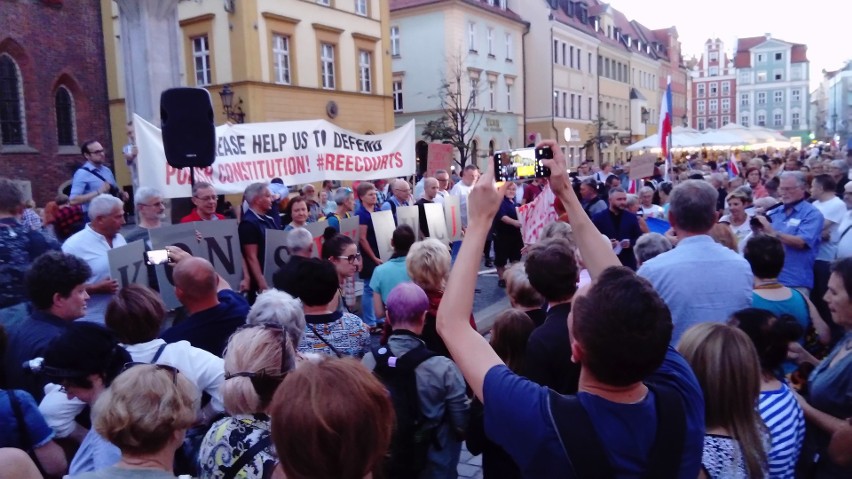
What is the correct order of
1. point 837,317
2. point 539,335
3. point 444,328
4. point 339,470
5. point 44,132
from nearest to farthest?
point 339,470, point 444,328, point 539,335, point 837,317, point 44,132

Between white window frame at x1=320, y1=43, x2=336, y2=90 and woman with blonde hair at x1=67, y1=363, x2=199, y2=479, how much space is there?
24.9 meters

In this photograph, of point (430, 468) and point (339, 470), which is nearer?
point (339, 470)

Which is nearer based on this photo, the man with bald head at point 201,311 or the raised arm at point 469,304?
the raised arm at point 469,304

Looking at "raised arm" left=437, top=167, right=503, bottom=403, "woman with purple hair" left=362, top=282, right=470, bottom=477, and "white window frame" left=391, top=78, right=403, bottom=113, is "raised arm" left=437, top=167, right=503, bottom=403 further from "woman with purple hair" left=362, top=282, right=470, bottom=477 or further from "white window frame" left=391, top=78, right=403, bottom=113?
"white window frame" left=391, top=78, right=403, bottom=113

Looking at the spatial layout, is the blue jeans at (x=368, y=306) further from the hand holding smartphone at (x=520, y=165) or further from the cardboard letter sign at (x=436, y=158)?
the cardboard letter sign at (x=436, y=158)

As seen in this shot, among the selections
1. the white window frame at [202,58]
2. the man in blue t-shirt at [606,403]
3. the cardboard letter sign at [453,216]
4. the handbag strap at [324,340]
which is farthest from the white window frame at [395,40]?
the man in blue t-shirt at [606,403]

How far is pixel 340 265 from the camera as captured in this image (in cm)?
469

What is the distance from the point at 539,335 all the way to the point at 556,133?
39.0 m

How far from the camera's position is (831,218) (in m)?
6.08

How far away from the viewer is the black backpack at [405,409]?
2848 mm

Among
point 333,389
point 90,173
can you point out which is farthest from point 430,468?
point 90,173

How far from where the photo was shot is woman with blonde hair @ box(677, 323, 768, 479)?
1986mm

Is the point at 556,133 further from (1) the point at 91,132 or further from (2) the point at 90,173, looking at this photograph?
(2) the point at 90,173

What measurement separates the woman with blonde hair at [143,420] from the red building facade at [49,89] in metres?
22.6
